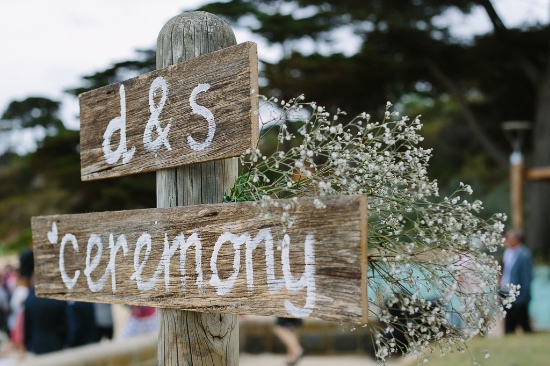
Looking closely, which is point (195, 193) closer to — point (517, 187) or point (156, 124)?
point (156, 124)

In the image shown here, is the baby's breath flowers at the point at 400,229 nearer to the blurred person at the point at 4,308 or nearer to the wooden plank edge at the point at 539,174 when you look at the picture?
the blurred person at the point at 4,308

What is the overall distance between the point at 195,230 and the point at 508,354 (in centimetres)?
515

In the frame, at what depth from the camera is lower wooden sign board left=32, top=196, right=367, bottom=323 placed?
1.49m

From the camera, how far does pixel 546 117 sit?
14570 mm

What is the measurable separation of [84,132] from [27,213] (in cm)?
2821

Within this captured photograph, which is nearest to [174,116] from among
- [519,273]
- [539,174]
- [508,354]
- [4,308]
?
[508,354]

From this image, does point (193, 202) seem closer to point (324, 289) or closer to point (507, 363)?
point (324, 289)

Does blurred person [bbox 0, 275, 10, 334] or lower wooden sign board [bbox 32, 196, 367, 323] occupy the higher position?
lower wooden sign board [bbox 32, 196, 367, 323]

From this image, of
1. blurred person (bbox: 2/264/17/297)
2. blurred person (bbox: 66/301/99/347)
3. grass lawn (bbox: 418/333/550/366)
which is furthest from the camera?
blurred person (bbox: 2/264/17/297)

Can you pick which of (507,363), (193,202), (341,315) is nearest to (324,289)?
(341,315)

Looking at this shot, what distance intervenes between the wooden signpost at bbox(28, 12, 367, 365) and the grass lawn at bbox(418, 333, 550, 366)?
3657 mm

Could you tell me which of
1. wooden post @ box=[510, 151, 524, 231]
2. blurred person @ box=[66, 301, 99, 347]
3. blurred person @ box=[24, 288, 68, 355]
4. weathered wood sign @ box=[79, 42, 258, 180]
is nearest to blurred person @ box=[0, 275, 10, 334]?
blurred person @ box=[66, 301, 99, 347]

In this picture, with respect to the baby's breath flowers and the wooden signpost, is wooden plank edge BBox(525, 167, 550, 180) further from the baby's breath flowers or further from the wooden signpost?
the wooden signpost

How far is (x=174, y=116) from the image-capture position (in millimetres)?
1918
